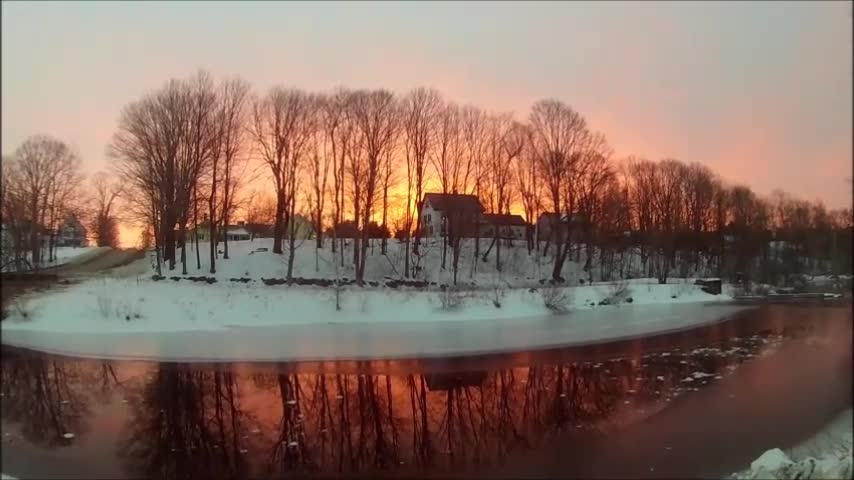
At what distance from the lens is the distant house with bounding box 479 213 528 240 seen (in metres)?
53.5

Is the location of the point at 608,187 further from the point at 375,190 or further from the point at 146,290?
the point at 146,290

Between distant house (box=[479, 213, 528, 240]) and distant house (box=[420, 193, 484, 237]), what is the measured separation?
1972mm

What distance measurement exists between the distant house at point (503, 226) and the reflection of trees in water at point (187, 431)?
133 feet

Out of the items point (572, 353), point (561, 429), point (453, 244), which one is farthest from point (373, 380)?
point (453, 244)

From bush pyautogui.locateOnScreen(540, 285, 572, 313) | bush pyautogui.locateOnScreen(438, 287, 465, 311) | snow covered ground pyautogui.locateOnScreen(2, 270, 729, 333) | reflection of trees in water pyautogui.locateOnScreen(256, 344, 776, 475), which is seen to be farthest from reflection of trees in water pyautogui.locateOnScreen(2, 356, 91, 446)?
bush pyautogui.locateOnScreen(540, 285, 572, 313)

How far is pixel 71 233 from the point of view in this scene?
1216 centimetres

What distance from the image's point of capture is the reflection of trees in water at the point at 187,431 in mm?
8086

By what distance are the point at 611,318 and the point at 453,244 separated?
2116 centimetres

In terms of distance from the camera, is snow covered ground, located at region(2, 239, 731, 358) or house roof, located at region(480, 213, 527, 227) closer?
snow covered ground, located at region(2, 239, 731, 358)

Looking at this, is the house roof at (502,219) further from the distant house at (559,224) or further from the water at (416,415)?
the water at (416,415)

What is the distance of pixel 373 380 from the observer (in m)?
14.3

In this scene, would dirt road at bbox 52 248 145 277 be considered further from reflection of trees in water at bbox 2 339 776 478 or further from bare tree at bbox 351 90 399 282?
bare tree at bbox 351 90 399 282

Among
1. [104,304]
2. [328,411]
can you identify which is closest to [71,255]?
[328,411]

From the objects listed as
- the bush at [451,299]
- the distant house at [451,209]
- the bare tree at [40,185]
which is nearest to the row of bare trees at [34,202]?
the bare tree at [40,185]
